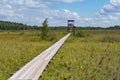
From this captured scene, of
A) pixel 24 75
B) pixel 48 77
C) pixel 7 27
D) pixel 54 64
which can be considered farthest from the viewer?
pixel 7 27

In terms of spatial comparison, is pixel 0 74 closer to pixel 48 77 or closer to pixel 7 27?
pixel 48 77

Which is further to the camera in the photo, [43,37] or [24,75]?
[43,37]

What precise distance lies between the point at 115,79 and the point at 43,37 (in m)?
36.7

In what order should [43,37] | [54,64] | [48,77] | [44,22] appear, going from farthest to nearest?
[44,22] → [43,37] → [54,64] → [48,77]

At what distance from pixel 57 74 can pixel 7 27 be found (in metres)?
152

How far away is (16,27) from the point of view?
164m

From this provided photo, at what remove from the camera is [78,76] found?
941 cm

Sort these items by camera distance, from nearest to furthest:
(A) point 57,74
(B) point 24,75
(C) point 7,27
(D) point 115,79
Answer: (D) point 115,79
(B) point 24,75
(A) point 57,74
(C) point 7,27

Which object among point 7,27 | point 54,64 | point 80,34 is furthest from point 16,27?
point 54,64

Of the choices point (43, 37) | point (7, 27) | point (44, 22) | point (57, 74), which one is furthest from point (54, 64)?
point (7, 27)

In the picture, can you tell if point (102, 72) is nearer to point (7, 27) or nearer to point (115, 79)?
point (115, 79)

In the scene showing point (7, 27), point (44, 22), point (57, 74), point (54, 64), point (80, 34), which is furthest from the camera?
point (7, 27)

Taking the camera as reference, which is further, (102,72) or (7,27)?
(7,27)

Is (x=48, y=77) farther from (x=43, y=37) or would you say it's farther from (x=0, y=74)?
(x=43, y=37)
